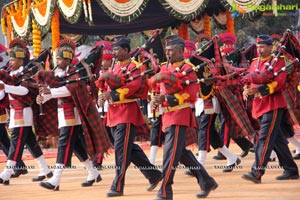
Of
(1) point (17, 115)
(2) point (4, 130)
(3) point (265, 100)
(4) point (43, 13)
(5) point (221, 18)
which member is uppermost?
(4) point (43, 13)

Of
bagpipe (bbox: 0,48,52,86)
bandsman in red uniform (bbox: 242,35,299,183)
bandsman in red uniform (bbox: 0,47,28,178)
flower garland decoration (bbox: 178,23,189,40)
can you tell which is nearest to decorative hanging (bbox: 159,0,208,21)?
flower garland decoration (bbox: 178,23,189,40)

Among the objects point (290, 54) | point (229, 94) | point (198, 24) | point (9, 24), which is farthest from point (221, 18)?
point (290, 54)

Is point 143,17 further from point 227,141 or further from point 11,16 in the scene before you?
point 227,141

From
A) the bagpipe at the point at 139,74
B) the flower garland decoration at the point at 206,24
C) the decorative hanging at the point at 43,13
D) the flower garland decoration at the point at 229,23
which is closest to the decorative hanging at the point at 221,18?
the flower garland decoration at the point at 229,23

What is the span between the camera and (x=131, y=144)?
27.8 feet

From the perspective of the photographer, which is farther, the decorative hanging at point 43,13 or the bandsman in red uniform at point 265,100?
the decorative hanging at point 43,13

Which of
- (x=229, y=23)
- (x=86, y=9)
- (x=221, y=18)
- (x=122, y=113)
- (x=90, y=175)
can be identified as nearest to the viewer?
(x=122, y=113)

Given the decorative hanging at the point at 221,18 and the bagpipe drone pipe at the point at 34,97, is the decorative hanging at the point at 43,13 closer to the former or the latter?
the decorative hanging at the point at 221,18

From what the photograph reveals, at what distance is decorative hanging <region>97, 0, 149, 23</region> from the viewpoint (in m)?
14.1

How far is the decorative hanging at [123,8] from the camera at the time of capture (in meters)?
14.1

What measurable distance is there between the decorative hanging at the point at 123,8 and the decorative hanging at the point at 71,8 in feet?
1.38

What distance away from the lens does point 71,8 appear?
1424 cm

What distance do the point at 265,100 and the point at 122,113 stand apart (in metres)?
1.66

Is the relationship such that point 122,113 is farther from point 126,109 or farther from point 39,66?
point 39,66
